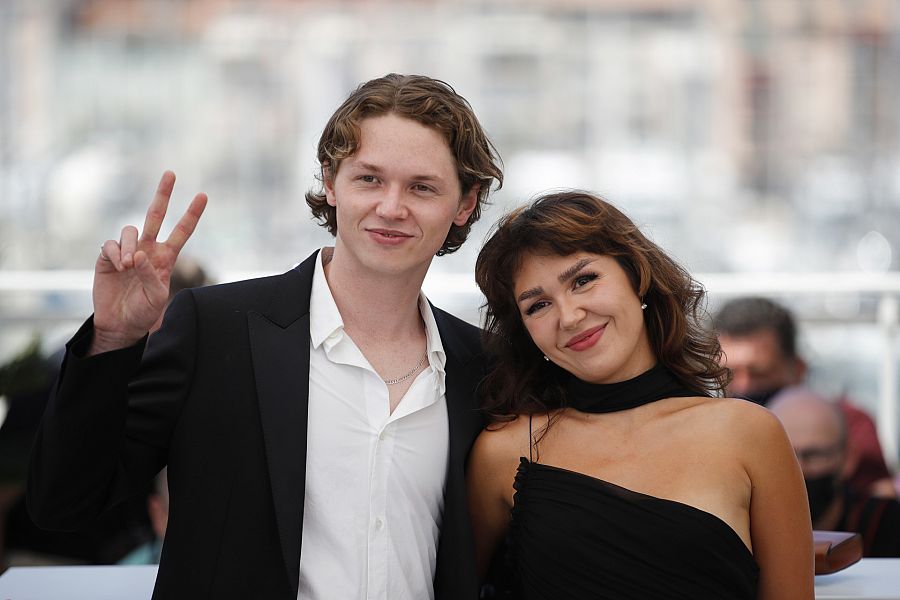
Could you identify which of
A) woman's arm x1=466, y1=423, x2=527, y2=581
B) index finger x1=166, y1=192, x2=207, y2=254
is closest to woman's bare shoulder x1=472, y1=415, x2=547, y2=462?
woman's arm x1=466, y1=423, x2=527, y2=581

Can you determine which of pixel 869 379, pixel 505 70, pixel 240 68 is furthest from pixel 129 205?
pixel 869 379

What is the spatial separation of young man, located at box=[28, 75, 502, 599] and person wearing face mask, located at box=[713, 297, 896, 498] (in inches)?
84.7

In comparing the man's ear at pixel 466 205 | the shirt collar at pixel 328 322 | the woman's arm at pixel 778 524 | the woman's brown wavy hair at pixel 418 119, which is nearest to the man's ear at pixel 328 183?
the woman's brown wavy hair at pixel 418 119

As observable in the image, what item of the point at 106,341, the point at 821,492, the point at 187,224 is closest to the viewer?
the point at 106,341

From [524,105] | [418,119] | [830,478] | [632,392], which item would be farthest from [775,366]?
[524,105]

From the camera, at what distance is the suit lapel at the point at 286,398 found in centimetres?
184

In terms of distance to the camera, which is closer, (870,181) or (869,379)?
(869,379)

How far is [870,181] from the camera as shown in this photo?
32.0ft

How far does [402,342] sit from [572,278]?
1.17ft

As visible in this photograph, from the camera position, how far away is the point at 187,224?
1836mm

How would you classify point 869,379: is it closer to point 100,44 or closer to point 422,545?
point 422,545

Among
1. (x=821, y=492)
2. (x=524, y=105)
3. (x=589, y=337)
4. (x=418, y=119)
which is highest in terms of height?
(x=524, y=105)

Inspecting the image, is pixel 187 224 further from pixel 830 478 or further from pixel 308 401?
pixel 830 478

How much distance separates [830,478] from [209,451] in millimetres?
2179
